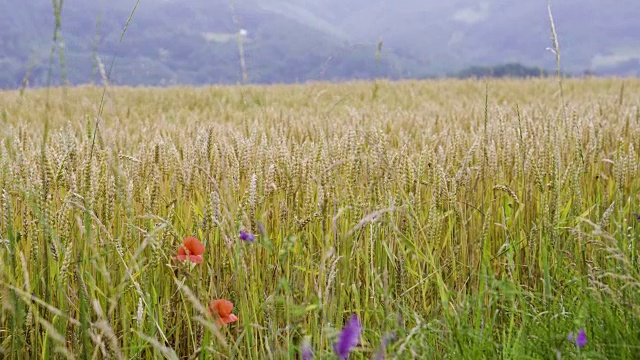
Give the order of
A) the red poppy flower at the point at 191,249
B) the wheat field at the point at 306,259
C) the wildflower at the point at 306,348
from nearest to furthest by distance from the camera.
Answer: the wildflower at the point at 306,348
the wheat field at the point at 306,259
the red poppy flower at the point at 191,249

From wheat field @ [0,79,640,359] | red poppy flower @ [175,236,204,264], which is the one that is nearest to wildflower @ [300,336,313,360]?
wheat field @ [0,79,640,359]

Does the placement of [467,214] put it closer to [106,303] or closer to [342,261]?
[342,261]

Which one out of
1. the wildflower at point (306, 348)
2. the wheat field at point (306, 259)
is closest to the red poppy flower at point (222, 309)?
the wheat field at point (306, 259)

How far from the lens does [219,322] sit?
3.97 ft

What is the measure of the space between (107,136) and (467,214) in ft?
5.95

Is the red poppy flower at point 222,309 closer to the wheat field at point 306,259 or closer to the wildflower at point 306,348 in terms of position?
the wheat field at point 306,259

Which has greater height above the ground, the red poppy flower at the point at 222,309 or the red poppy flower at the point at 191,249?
the red poppy flower at the point at 191,249

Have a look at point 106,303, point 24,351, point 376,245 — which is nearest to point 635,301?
point 376,245

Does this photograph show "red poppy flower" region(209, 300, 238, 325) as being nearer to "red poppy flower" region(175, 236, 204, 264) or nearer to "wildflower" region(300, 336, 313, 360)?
"red poppy flower" region(175, 236, 204, 264)

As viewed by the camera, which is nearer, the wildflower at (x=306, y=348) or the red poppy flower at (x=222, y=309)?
the wildflower at (x=306, y=348)

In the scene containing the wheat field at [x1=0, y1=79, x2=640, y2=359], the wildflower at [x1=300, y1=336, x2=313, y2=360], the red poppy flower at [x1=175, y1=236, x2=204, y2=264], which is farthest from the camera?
the red poppy flower at [x1=175, y1=236, x2=204, y2=264]

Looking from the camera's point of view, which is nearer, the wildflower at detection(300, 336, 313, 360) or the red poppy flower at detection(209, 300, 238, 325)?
the wildflower at detection(300, 336, 313, 360)

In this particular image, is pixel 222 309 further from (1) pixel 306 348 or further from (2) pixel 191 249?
(1) pixel 306 348

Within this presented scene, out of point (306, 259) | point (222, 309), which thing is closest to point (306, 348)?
point (222, 309)
